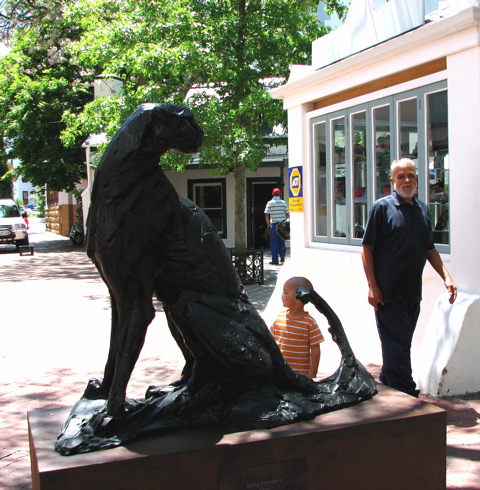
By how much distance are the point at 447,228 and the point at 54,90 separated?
2003cm

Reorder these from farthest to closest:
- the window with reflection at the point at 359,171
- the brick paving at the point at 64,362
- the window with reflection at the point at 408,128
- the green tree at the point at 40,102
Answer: the green tree at the point at 40,102, the window with reflection at the point at 359,171, the window with reflection at the point at 408,128, the brick paving at the point at 64,362

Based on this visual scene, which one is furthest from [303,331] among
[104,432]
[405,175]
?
[104,432]

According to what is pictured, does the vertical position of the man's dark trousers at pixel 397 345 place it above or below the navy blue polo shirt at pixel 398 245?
below

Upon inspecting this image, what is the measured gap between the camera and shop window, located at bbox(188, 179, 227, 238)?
891 inches

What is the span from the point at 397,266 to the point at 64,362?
13.2 feet

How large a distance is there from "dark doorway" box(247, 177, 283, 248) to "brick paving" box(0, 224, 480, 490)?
8.14m

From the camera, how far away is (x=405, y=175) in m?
4.48

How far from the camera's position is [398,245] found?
453cm

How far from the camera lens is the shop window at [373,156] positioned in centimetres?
605

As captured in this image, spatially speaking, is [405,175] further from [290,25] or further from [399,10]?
[290,25]

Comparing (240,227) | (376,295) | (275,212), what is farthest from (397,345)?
(275,212)

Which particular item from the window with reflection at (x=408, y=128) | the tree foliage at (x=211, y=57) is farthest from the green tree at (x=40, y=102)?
the window with reflection at (x=408, y=128)

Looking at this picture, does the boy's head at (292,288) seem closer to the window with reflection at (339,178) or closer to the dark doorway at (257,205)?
the window with reflection at (339,178)

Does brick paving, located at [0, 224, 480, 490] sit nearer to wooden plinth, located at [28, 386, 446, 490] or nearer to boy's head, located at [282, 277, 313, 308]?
wooden plinth, located at [28, 386, 446, 490]
